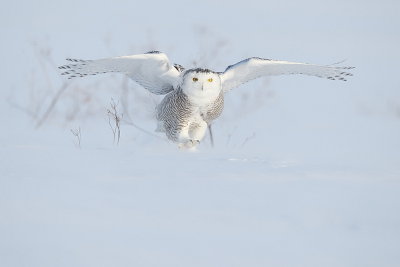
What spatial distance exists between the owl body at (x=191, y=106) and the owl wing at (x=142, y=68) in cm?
16

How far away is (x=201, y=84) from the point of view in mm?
5492

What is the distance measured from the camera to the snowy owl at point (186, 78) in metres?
5.59

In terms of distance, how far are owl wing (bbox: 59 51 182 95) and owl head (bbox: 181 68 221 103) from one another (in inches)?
12.9

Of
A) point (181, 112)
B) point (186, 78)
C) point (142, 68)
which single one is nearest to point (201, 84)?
point (186, 78)

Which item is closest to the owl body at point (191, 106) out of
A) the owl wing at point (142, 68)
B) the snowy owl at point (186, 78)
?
the snowy owl at point (186, 78)

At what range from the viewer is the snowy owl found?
5.59 metres

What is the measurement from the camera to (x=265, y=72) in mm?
6156

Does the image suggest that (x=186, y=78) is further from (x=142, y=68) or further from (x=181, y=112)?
(x=142, y=68)

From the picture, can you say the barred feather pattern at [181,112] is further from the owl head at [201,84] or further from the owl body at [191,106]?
the owl head at [201,84]

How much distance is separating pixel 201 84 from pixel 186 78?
165 mm

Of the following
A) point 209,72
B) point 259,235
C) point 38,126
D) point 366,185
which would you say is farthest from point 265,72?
point 38,126

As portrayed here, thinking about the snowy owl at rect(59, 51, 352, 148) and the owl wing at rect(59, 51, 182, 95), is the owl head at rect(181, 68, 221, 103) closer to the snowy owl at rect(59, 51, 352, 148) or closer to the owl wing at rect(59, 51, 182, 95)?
the snowy owl at rect(59, 51, 352, 148)

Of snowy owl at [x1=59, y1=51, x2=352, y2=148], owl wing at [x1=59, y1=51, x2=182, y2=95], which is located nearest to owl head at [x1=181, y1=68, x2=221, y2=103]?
snowy owl at [x1=59, y1=51, x2=352, y2=148]

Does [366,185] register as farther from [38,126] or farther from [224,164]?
[38,126]
